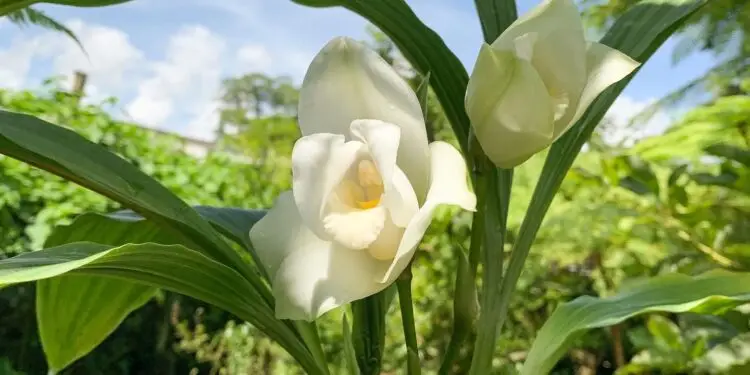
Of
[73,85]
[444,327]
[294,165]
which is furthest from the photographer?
[73,85]

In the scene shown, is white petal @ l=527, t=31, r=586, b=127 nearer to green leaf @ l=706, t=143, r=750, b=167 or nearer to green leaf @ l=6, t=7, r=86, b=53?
green leaf @ l=706, t=143, r=750, b=167

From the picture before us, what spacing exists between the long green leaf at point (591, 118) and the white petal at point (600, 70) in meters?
0.12

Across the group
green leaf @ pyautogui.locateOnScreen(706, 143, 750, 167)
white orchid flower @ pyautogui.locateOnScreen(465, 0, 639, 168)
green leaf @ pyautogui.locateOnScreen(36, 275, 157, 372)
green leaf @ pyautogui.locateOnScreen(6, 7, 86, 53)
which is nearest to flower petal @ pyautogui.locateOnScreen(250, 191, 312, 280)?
white orchid flower @ pyautogui.locateOnScreen(465, 0, 639, 168)

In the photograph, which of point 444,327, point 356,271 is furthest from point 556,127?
point 444,327

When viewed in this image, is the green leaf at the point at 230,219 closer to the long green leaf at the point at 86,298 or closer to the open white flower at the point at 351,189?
the long green leaf at the point at 86,298

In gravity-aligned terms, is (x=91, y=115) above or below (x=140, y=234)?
above

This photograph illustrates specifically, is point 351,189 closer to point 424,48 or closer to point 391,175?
point 391,175

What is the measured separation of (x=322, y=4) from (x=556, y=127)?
0.22 meters

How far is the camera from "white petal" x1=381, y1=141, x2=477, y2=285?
29 cm

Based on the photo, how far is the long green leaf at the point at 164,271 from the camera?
0.26 meters

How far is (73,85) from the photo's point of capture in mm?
2479

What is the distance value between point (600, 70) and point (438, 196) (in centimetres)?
12

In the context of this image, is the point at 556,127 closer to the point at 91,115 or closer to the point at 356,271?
the point at 356,271

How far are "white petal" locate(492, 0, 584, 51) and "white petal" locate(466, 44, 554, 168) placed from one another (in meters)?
0.01
